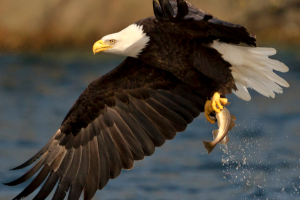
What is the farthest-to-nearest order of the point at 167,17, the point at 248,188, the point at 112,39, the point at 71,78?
the point at 71,78, the point at 248,188, the point at 112,39, the point at 167,17

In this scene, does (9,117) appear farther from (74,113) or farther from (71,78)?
(74,113)

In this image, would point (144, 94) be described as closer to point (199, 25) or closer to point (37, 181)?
point (199, 25)

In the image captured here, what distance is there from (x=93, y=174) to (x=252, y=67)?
1.60 metres

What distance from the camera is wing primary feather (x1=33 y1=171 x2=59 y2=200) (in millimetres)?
4820

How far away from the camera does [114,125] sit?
5305 millimetres

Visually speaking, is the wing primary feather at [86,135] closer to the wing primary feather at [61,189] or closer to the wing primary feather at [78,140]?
the wing primary feather at [78,140]

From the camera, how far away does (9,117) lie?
11203 millimetres

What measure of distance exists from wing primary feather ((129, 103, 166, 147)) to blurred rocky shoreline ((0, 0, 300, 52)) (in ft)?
19.3

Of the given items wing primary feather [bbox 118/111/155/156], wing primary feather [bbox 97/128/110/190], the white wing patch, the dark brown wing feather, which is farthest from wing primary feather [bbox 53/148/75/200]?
the white wing patch

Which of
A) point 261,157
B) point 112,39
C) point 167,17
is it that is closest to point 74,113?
point 112,39

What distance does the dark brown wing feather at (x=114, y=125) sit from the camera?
16.5ft

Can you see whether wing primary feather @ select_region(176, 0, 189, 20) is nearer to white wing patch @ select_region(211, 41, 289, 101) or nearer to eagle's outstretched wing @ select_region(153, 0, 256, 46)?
eagle's outstretched wing @ select_region(153, 0, 256, 46)

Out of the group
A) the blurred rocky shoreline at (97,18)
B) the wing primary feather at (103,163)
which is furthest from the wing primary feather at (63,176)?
the blurred rocky shoreline at (97,18)

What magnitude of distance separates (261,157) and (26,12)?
5101 mm
